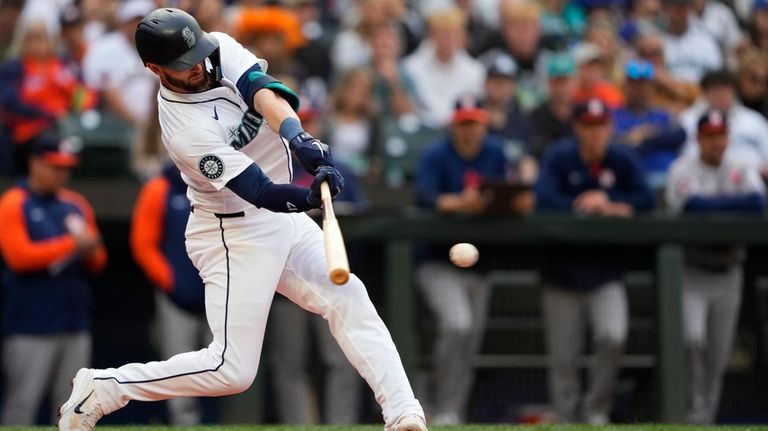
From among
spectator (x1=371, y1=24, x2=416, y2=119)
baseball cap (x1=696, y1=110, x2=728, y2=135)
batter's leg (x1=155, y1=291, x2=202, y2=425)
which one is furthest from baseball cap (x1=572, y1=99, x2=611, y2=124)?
batter's leg (x1=155, y1=291, x2=202, y2=425)

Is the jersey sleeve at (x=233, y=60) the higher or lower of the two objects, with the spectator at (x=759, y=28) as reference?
higher

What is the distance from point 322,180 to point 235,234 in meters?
0.63

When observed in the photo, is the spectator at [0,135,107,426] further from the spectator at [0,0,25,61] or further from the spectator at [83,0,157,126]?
the spectator at [0,0,25,61]

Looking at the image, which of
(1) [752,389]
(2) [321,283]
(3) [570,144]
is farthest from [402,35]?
(2) [321,283]

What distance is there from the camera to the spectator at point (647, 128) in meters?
9.16

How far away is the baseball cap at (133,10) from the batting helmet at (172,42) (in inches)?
203

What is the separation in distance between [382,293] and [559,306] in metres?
1.08

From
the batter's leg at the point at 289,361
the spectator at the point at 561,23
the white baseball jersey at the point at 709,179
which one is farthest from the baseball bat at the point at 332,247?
the spectator at the point at 561,23

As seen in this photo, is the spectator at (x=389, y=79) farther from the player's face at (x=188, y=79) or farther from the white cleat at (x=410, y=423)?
the white cleat at (x=410, y=423)

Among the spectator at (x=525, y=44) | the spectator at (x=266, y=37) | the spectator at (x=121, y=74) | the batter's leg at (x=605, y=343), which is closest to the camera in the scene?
the batter's leg at (x=605, y=343)

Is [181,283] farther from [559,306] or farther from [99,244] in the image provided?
[559,306]

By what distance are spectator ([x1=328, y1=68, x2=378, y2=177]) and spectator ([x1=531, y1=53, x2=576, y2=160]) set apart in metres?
1.20

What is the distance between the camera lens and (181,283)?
8.02 meters

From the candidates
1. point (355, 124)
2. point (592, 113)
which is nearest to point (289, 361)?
point (355, 124)
